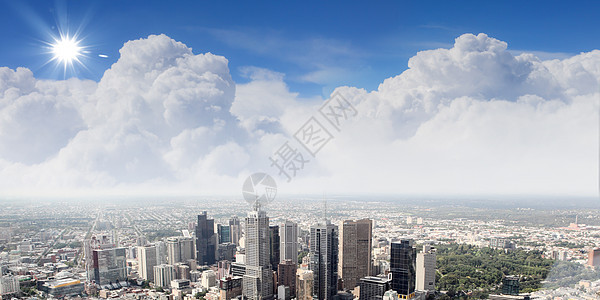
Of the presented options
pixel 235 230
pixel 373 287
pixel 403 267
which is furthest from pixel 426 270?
pixel 235 230

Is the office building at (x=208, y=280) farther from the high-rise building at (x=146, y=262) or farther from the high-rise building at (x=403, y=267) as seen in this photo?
the high-rise building at (x=403, y=267)

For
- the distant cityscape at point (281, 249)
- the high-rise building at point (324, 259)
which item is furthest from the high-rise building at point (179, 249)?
the high-rise building at point (324, 259)

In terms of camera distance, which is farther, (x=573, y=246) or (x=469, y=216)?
(x=469, y=216)

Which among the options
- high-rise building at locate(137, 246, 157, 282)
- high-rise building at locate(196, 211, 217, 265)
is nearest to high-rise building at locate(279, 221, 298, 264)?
high-rise building at locate(196, 211, 217, 265)

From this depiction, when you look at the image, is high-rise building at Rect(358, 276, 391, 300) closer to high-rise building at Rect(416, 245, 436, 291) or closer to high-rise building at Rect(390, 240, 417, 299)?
high-rise building at Rect(390, 240, 417, 299)

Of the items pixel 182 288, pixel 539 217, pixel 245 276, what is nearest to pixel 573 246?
pixel 539 217

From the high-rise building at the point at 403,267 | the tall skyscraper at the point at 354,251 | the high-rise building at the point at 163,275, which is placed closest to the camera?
the high-rise building at the point at 403,267

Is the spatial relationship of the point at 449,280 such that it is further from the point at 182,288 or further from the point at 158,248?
the point at 158,248
